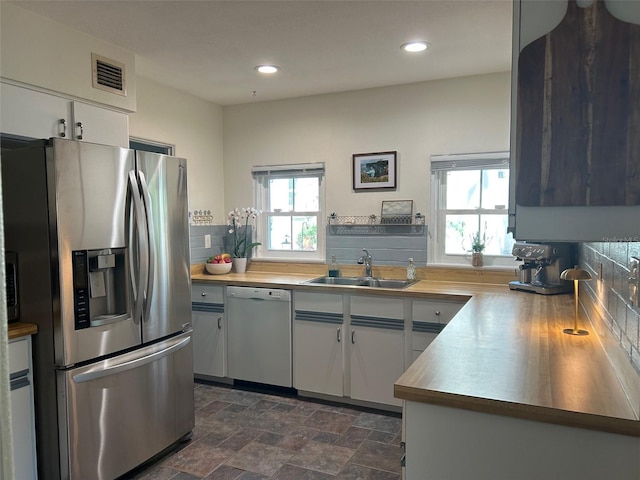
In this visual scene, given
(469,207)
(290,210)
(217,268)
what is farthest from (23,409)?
(469,207)

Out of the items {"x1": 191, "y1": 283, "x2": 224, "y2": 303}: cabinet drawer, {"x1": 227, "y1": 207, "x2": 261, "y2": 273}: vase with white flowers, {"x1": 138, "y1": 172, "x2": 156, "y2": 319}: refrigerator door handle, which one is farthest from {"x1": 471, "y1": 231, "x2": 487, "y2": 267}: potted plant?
{"x1": 138, "y1": 172, "x2": 156, "y2": 319}: refrigerator door handle

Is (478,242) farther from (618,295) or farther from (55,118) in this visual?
(55,118)

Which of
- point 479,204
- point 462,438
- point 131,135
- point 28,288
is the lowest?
point 462,438

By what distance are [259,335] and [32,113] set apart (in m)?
2.06

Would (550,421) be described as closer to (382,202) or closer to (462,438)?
(462,438)

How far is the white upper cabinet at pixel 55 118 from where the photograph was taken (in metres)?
2.24

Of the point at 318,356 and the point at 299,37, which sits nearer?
the point at 299,37

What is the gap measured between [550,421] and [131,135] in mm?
3146

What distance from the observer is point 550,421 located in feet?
3.93

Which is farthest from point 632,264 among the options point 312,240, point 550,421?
point 312,240

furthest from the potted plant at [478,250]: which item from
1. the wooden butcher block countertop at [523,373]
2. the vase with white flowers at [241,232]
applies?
the vase with white flowers at [241,232]

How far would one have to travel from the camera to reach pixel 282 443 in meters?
2.72

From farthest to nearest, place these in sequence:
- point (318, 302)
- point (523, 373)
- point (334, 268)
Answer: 1. point (334, 268)
2. point (318, 302)
3. point (523, 373)

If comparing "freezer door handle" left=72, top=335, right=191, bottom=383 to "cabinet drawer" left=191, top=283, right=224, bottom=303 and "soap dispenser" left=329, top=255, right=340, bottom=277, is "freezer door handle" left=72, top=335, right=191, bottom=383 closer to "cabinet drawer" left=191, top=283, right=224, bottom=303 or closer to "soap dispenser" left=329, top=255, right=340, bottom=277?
"cabinet drawer" left=191, top=283, right=224, bottom=303
